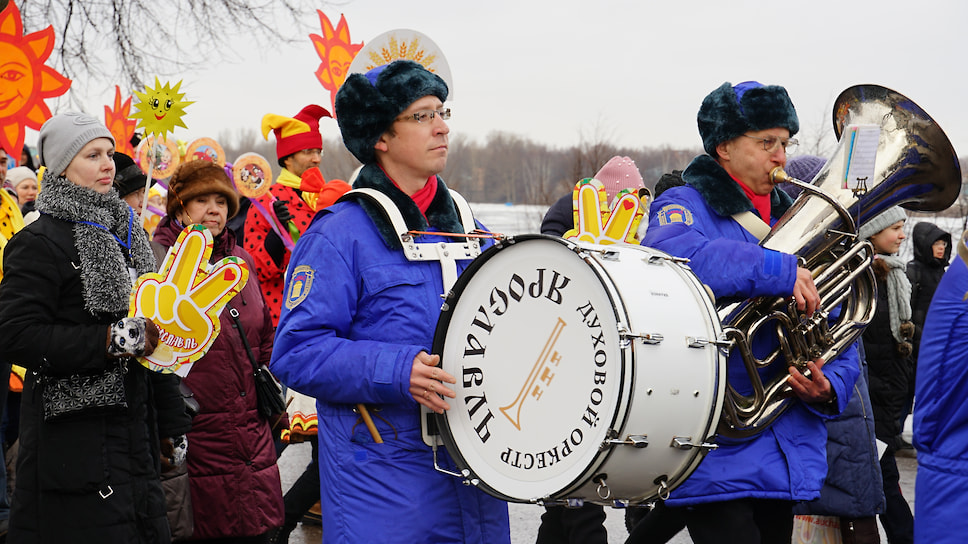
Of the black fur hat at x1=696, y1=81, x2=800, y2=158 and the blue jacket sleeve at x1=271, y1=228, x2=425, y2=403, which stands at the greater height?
the black fur hat at x1=696, y1=81, x2=800, y2=158

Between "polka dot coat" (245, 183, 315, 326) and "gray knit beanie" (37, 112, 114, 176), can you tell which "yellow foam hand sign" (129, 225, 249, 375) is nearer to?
"gray knit beanie" (37, 112, 114, 176)

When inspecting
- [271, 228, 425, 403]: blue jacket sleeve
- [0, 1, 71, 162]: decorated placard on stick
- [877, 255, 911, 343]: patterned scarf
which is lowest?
[877, 255, 911, 343]: patterned scarf

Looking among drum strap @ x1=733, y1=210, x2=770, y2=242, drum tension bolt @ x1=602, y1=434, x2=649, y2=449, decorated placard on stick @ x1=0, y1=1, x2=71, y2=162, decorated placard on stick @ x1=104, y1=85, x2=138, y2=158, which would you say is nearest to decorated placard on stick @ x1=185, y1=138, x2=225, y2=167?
decorated placard on stick @ x1=104, y1=85, x2=138, y2=158

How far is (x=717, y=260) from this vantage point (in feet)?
11.6

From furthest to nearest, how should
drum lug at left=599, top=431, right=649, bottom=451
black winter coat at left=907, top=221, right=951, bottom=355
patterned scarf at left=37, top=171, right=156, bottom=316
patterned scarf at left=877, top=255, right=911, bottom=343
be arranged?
black winter coat at left=907, top=221, right=951, bottom=355 < patterned scarf at left=877, top=255, right=911, bottom=343 < patterned scarf at left=37, top=171, right=156, bottom=316 < drum lug at left=599, top=431, right=649, bottom=451

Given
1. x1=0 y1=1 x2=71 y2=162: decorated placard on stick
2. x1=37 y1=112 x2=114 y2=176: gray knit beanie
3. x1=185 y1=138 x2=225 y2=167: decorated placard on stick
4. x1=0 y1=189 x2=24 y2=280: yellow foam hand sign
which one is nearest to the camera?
x1=37 y1=112 x2=114 y2=176: gray knit beanie

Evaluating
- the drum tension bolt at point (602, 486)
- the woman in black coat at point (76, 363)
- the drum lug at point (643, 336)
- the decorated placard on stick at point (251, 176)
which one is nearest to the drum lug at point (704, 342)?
the drum lug at point (643, 336)

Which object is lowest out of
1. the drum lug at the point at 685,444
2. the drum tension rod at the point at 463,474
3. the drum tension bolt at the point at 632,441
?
the drum tension rod at the point at 463,474

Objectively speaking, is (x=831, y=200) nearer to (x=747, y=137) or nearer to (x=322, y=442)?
(x=747, y=137)

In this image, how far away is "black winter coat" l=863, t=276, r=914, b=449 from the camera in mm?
6707

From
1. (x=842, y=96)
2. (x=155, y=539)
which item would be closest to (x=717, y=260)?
(x=842, y=96)

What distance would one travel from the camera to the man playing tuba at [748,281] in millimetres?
3543

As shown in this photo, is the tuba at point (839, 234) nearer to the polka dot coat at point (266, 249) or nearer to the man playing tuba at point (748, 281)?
the man playing tuba at point (748, 281)

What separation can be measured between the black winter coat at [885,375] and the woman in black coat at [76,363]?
15.7ft
